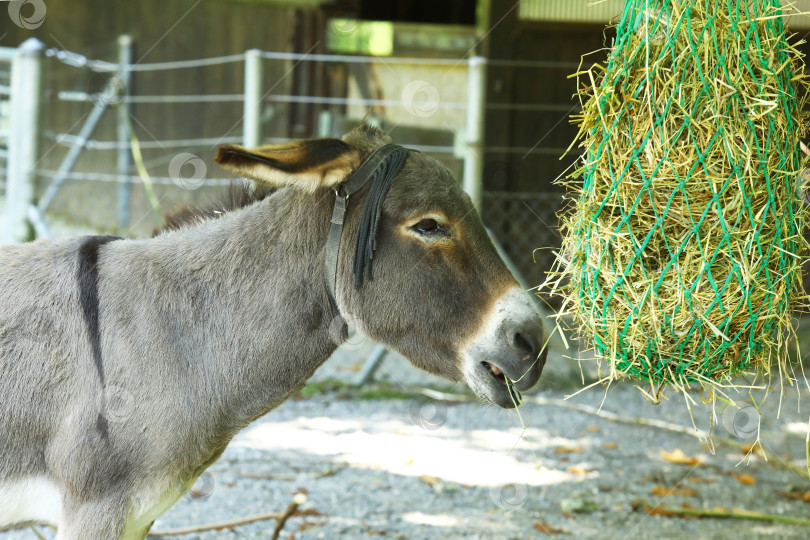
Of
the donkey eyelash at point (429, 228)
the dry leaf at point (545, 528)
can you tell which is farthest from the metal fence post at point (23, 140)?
the donkey eyelash at point (429, 228)

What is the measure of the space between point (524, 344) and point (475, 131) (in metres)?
4.41

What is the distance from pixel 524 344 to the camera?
2393 millimetres

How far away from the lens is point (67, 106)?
372 inches

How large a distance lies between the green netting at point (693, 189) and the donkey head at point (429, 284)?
285mm

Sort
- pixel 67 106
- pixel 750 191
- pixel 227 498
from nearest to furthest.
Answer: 1. pixel 750 191
2. pixel 227 498
3. pixel 67 106

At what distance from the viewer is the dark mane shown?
2820 millimetres

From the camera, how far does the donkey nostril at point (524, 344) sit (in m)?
2.38

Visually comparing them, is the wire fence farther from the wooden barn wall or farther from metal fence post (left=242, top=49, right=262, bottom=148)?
metal fence post (left=242, top=49, right=262, bottom=148)

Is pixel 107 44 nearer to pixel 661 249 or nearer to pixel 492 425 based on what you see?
pixel 492 425

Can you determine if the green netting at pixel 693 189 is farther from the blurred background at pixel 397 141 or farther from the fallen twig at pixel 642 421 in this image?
the fallen twig at pixel 642 421

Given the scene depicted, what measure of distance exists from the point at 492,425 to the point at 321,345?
151 inches

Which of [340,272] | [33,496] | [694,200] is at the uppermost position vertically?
[694,200]

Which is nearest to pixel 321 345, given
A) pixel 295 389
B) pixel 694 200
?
pixel 295 389

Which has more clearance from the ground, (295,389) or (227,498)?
(295,389)
